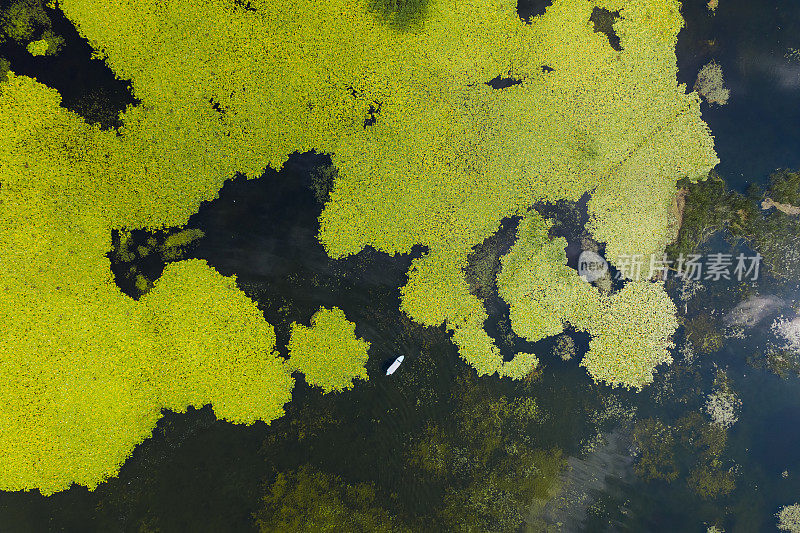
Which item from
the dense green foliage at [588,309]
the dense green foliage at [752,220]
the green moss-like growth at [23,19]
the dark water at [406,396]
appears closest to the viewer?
the green moss-like growth at [23,19]

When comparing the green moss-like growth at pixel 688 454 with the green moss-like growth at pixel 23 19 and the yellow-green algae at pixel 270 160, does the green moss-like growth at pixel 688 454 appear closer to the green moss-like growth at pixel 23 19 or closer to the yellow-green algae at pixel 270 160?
the yellow-green algae at pixel 270 160

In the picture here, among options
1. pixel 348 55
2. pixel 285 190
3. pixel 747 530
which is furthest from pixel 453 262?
pixel 747 530

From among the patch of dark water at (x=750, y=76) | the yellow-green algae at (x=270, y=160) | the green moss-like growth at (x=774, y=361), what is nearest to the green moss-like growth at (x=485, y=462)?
the yellow-green algae at (x=270, y=160)

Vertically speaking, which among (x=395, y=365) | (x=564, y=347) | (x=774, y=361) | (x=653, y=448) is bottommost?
(x=653, y=448)

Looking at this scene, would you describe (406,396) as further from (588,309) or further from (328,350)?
(588,309)

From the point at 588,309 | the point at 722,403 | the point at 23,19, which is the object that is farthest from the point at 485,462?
the point at 23,19

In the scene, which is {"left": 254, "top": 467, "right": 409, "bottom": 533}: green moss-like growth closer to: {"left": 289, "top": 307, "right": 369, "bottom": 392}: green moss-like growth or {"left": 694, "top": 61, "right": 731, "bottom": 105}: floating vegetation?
{"left": 289, "top": 307, "right": 369, "bottom": 392}: green moss-like growth

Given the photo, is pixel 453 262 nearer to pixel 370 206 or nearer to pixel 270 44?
pixel 370 206
